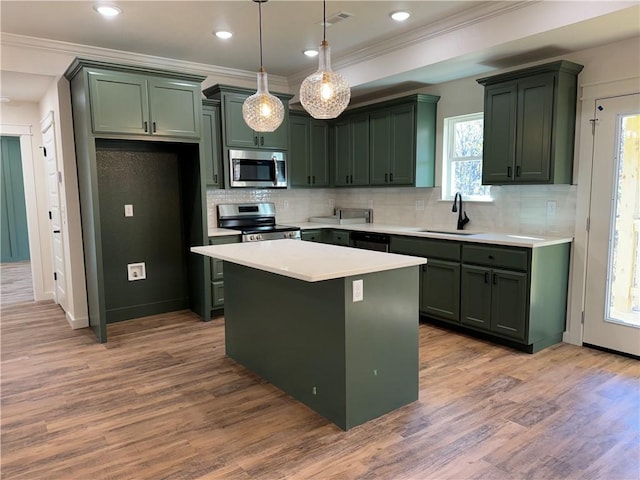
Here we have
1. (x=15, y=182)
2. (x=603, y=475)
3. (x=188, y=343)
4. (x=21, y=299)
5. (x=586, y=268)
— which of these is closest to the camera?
(x=603, y=475)

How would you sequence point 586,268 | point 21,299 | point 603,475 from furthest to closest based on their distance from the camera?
point 21,299, point 586,268, point 603,475

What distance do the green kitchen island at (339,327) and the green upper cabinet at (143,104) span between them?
1.67m

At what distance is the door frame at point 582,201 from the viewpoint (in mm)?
3516

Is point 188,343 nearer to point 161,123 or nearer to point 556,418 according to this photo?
point 161,123

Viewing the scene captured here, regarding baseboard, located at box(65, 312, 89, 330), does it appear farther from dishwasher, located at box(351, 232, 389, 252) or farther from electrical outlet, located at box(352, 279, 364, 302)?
electrical outlet, located at box(352, 279, 364, 302)

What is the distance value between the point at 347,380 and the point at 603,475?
1.29 meters

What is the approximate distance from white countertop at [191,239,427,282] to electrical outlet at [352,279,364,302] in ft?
0.28

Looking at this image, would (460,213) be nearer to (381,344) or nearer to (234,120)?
(381,344)

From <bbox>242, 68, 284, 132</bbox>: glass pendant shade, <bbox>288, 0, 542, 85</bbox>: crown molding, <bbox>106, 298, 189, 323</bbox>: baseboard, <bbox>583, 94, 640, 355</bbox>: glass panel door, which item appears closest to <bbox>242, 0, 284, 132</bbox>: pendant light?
<bbox>242, 68, 284, 132</bbox>: glass pendant shade

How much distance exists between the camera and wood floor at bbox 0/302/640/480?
2.15 m

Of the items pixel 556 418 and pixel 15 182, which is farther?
pixel 15 182

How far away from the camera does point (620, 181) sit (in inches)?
136

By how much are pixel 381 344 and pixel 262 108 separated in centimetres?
166

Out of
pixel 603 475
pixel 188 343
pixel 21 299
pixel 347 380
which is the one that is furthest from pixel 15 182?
pixel 603 475
